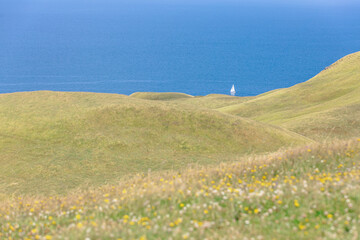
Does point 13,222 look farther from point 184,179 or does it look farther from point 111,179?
point 111,179

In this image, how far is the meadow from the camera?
7137 mm

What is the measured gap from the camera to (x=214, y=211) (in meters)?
7.58

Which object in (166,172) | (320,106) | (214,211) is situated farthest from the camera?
(320,106)

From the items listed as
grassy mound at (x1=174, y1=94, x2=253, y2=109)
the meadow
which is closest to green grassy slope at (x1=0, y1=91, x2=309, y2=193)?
the meadow

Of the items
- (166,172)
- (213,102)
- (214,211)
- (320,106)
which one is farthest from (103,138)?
(213,102)

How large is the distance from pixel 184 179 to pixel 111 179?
26.7 ft

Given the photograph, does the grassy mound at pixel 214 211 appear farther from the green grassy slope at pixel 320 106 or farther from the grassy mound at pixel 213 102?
the grassy mound at pixel 213 102

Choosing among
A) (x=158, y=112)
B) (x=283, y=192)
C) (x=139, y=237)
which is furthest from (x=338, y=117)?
(x=139, y=237)

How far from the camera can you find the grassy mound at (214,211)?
6.75 metres

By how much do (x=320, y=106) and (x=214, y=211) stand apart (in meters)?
41.6

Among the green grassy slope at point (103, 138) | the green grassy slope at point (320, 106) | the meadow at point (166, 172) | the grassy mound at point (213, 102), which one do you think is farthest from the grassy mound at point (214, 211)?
the grassy mound at point (213, 102)

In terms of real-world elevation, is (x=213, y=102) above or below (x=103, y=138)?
above

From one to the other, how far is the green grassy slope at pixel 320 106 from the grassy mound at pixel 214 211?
2559cm

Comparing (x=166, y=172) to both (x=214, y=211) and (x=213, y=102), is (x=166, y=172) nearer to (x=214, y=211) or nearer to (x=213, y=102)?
(x=214, y=211)
